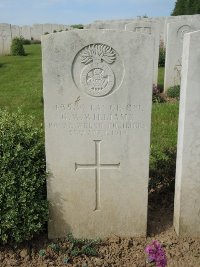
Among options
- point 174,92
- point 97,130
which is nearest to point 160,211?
point 97,130

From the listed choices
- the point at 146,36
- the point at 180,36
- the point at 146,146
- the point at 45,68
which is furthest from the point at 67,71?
the point at 180,36

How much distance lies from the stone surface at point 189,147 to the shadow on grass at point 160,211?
175 mm

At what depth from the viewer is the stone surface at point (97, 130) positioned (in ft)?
11.3

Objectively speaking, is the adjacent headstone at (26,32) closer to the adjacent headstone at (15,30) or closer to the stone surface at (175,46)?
the adjacent headstone at (15,30)

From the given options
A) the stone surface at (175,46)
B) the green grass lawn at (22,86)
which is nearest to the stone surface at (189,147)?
the green grass lawn at (22,86)

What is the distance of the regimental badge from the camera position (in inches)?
135

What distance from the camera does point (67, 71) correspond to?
347cm

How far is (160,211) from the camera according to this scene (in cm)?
437

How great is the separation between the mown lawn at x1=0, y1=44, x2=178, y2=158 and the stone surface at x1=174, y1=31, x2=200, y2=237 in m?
2.05

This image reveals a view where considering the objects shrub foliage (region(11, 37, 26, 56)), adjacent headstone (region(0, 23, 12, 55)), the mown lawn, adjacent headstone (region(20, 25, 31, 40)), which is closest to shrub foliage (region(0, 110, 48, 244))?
the mown lawn

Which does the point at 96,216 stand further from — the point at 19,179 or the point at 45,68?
the point at 45,68

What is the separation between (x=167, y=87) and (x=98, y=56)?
7.64 m

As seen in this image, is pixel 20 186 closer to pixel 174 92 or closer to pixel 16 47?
pixel 174 92

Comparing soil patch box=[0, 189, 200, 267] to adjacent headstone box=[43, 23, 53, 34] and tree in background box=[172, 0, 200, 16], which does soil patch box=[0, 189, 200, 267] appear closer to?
adjacent headstone box=[43, 23, 53, 34]
